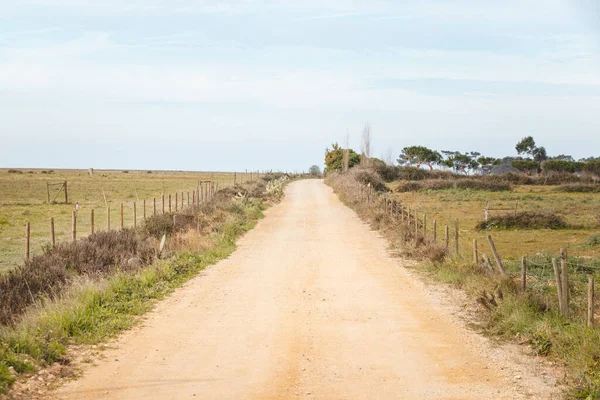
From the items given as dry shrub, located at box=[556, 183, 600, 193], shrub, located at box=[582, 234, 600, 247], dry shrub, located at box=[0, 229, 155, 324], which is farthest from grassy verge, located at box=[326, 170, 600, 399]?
dry shrub, located at box=[556, 183, 600, 193]

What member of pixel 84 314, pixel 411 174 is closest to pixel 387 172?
pixel 411 174

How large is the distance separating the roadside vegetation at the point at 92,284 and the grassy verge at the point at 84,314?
1cm

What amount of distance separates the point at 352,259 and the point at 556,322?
1007cm

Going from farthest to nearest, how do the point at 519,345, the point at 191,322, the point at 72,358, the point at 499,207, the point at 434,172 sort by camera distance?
the point at 434,172, the point at 499,207, the point at 191,322, the point at 519,345, the point at 72,358

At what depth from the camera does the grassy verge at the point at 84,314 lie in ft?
28.7

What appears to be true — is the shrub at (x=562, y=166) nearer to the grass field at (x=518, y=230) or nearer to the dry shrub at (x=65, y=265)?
the grass field at (x=518, y=230)

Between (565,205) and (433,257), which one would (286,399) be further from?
(565,205)

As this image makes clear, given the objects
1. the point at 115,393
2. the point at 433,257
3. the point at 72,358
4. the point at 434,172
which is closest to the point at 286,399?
the point at 115,393

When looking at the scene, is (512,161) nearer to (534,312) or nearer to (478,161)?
(478,161)

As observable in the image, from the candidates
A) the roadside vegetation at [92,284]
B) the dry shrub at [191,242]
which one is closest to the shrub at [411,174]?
the roadside vegetation at [92,284]

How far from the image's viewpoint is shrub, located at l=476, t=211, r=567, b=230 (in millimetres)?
33250

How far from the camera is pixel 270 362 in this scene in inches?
363

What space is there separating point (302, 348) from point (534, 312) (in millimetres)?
4273

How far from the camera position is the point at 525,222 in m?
33.6
